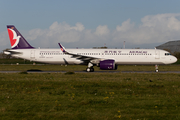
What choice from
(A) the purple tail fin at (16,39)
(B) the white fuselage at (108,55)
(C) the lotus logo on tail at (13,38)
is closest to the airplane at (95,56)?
(B) the white fuselage at (108,55)

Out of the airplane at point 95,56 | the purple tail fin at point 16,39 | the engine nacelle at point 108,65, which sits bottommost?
the engine nacelle at point 108,65

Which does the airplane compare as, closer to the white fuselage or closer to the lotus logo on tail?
the white fuselage

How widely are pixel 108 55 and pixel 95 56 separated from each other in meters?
2.13

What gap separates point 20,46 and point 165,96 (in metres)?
28.9

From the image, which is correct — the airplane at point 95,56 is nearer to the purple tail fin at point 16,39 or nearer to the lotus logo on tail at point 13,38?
the purple tail fin at point 16,39

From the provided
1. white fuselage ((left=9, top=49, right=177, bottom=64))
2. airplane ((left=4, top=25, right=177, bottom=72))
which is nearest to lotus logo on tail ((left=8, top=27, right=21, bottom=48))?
airplane ((left=4, top=25, right=177, bottom=72))

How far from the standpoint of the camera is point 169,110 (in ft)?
30.4

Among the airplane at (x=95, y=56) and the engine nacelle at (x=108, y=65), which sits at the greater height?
the airplane at (x=95, y=56)

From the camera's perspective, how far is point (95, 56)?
33.3m

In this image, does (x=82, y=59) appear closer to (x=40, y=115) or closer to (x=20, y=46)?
(x=20, y=46)

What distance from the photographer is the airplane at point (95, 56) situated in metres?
32.8

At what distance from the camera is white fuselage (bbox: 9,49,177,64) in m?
32.9

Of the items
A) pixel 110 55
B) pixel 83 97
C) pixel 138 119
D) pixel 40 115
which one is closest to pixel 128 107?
pixel 138 119

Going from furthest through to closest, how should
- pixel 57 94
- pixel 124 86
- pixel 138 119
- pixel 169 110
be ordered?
pixel 124 86
pixel 57 94
pixel 169 110
pixel 138 119
